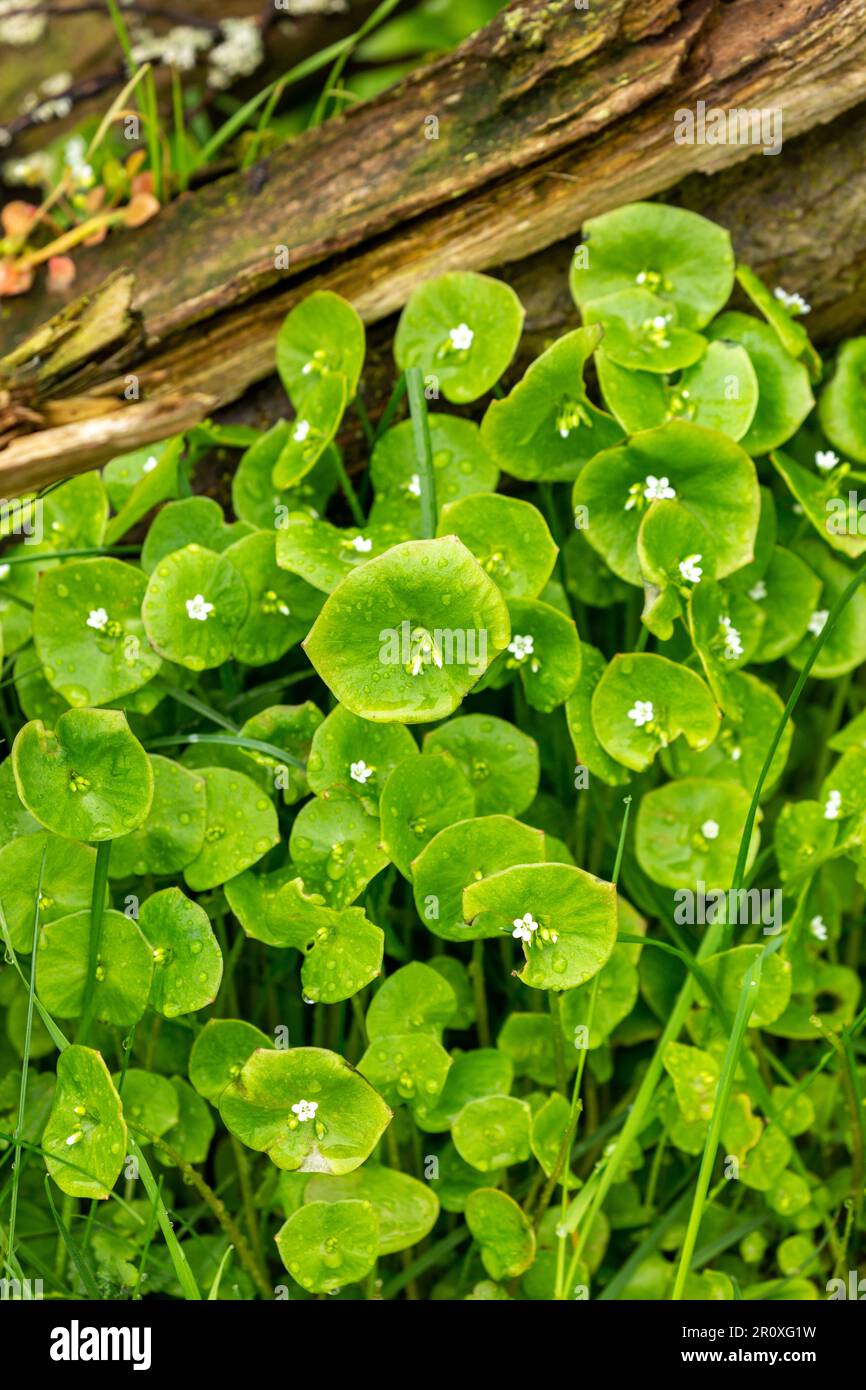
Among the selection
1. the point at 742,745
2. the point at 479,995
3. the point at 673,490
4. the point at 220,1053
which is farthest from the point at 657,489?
the point at 220,1053

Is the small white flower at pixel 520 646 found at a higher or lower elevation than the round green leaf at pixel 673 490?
lower

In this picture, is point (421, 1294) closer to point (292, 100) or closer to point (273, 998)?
point (273, 998)

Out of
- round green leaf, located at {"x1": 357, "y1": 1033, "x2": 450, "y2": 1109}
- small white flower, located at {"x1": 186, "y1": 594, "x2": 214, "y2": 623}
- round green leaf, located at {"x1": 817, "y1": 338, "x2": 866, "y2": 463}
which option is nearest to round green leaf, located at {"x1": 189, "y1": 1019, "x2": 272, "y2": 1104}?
round green leaf, located at {"x1": 357, "y1": 1033, "x2": 450, "y2": 1109}

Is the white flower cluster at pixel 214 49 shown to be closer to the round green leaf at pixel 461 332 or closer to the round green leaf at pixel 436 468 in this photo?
the round green leaf at pixel 461 332

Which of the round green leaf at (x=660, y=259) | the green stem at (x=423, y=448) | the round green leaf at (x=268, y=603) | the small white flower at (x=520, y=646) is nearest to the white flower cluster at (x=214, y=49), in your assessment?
the round green leaf at (x=660, y=259)

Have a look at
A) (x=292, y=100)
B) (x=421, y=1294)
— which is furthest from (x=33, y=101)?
(x=421, y=1294)
